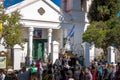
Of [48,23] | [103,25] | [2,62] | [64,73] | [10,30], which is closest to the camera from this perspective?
[2,62]

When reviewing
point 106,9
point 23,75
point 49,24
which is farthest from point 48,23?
point 23,75

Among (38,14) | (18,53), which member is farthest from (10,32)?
(38,14)

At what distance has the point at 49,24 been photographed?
32188 mm

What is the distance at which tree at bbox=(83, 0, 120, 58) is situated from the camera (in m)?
28.6

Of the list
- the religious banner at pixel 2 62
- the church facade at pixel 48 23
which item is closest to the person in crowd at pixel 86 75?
the religious banner at pixel 2 62

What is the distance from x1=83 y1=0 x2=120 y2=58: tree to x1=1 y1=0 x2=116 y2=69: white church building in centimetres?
94

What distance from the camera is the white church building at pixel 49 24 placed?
100 ft

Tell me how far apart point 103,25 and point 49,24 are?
5.06 m

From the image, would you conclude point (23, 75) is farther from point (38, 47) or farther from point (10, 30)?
point (38, 47)

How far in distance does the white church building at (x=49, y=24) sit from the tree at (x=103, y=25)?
938 millimetres

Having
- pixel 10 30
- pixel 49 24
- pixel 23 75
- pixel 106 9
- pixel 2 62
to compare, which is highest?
pixel 106 9

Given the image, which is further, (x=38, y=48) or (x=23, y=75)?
(x=38, y=48)

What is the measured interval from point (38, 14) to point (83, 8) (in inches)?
273

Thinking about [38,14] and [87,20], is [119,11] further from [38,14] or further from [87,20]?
[38,14]
